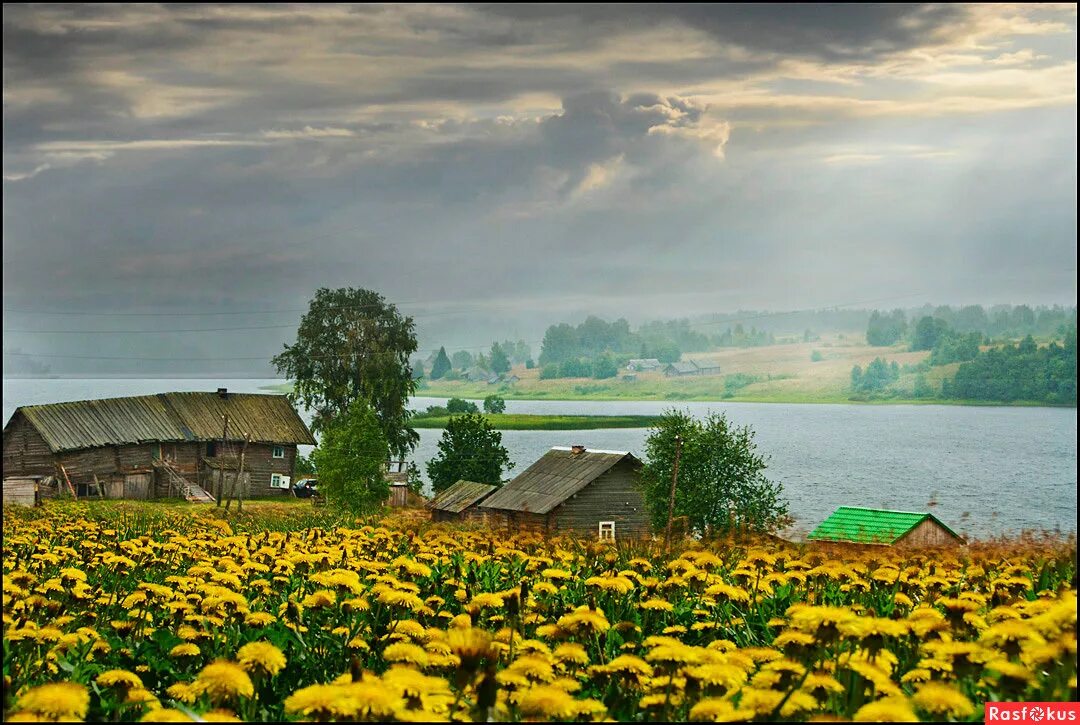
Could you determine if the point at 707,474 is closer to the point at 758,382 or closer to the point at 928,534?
the point at 928,534

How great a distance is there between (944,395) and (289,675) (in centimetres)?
8188

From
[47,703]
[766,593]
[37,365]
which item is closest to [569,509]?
[766,593]

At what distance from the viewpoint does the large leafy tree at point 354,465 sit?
3438 cm

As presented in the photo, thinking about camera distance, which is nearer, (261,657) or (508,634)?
(261,657)

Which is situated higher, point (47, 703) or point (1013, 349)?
point (1013, 349)

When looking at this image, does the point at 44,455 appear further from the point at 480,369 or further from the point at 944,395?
the point at 944,395

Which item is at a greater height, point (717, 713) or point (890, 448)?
point (717, 713)

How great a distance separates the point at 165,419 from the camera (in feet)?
138

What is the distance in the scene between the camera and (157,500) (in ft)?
130

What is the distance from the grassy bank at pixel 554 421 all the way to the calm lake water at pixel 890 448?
82 centimetres

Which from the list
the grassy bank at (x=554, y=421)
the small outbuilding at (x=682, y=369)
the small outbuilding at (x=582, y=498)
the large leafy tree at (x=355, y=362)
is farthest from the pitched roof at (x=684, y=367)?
the small outbuilding at (x=582, y=498)

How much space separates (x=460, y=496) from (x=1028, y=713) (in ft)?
109

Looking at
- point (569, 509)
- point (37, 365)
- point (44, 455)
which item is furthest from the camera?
point (37, 365)

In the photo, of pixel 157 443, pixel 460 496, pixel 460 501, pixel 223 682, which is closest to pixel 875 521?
pixel 460 501
